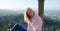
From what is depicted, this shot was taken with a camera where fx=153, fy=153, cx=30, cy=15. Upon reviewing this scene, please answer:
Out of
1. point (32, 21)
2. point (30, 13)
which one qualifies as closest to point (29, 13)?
point (30, 13)

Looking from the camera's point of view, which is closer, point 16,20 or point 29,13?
point 29,13

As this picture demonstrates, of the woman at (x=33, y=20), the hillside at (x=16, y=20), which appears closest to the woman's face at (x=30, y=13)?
the woman at (x=33, y=20)

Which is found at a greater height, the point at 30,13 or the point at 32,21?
the point at 30,13

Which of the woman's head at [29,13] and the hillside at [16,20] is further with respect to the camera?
the hillside at [16,20]

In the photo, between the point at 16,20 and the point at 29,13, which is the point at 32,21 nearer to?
the point at 29,13

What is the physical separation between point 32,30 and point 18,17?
49 centimetres

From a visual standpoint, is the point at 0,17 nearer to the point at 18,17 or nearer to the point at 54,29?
the point at 18,17

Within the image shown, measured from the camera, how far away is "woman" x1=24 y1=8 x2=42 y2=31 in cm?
190

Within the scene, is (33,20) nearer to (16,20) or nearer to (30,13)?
(30,13)

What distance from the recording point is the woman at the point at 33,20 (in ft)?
6.25

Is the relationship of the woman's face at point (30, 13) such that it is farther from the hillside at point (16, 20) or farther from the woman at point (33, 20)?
the hillside at point (16, 20)

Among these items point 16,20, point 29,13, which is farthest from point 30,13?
point 16,20

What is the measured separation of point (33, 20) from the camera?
1.97 metres

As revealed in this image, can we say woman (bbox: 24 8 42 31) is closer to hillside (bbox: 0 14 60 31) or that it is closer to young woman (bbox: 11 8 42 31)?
young woman (bbox: 11 8 42 31)
